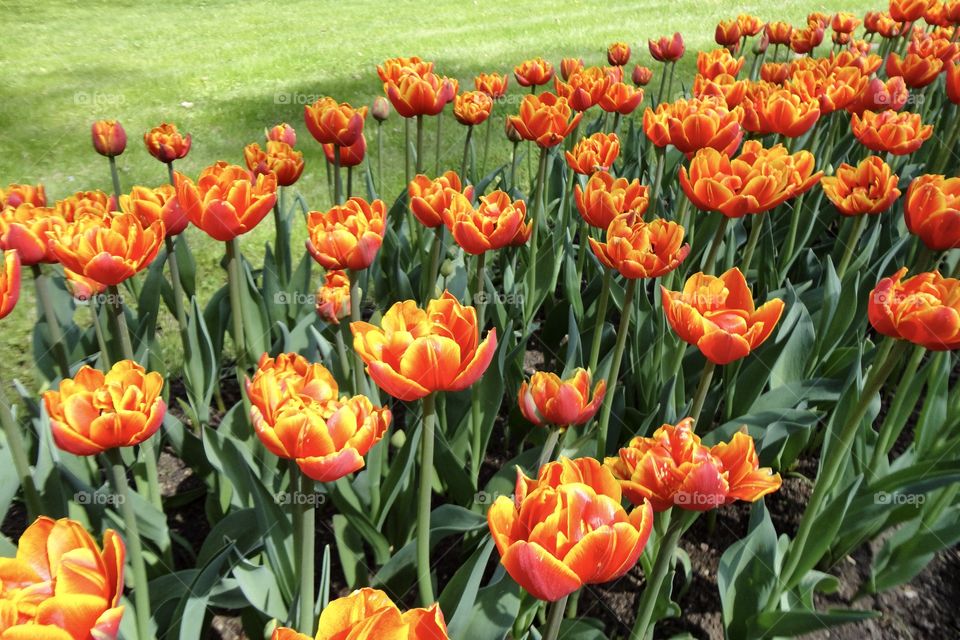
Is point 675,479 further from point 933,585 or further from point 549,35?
point 549,35

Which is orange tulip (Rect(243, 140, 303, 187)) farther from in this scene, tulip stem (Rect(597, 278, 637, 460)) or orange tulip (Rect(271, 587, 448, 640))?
orange tulip (Rect(271, 587, 448, 640))

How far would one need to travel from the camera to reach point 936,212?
1900mm

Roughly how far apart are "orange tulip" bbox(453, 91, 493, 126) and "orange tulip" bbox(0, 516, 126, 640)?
2168 mm

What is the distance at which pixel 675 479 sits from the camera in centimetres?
116

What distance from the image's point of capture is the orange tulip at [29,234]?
1767mm

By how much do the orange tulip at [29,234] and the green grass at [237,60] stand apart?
125 cm

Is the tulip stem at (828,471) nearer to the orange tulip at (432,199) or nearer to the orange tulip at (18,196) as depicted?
the orange tulip at (432,199)

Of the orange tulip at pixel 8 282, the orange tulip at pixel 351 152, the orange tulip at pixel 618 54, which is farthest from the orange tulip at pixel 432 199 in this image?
the orange tulip at pixel 618 54

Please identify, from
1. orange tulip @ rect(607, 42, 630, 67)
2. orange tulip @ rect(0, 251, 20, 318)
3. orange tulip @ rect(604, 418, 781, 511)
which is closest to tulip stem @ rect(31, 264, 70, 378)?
orange tulip @ rect(0, 251, 20, 318)

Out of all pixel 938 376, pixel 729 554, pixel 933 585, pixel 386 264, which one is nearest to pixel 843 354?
pixel 938 376

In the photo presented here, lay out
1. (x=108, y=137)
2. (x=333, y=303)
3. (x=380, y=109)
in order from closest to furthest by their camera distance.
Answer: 1. (x=333, y=303)
2. (x=108, y=137)
3. (x=380, y=109)

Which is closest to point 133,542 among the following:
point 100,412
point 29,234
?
point 100,412

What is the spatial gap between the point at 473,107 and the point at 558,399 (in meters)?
1.64

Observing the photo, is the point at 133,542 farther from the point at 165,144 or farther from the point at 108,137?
the point at 108,137
